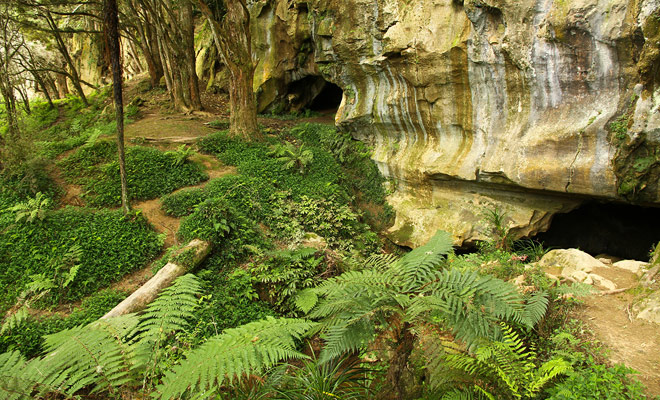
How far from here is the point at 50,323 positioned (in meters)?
5.20

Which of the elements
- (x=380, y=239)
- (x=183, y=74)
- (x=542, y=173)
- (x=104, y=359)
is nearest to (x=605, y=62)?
(x=542, y=173)

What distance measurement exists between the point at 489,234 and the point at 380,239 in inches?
116

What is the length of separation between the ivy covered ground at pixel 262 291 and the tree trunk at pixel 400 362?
0.01m

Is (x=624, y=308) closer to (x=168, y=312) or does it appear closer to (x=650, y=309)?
(x=650, y=309)

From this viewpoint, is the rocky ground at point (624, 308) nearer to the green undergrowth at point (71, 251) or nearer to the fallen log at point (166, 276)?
the fallen log at point (166, 276)

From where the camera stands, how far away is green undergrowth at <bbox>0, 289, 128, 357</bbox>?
4.87 metres

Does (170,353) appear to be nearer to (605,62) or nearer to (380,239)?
(380,239)

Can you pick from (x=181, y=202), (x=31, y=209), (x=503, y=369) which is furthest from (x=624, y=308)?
(x=31, y=209)

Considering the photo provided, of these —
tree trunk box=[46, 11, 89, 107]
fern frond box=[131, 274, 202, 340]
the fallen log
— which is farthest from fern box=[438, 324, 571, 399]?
tree trunk box=[46, 11, 89, 107]

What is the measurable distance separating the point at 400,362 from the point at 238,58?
9467 millimetres

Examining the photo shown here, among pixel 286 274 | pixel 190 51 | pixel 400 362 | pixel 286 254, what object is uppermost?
pixel 190 51

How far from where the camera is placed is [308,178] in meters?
10.1

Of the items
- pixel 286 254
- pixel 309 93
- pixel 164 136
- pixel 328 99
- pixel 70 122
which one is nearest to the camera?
pixel 286 254

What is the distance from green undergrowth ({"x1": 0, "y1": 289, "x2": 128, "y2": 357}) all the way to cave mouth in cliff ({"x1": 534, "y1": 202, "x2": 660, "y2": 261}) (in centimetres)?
901
